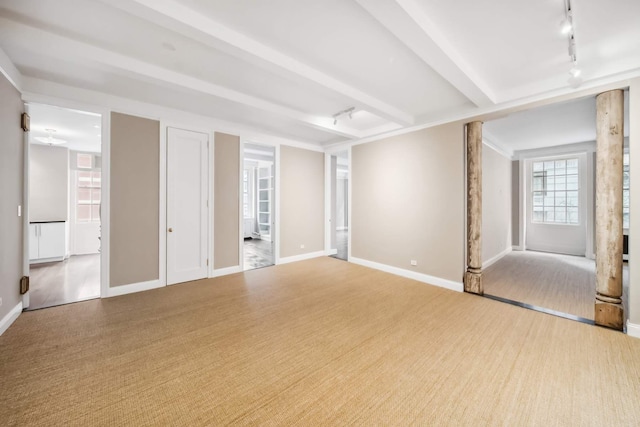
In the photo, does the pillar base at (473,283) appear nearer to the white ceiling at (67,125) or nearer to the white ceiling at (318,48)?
the white ceiling at (318,48)

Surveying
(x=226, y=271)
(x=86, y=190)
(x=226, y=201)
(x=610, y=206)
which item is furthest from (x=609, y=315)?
(x=86, y=190)

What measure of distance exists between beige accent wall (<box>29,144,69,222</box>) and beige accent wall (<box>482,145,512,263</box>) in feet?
29.2

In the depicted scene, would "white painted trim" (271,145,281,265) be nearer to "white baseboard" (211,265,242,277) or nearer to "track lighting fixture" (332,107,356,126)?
"white baseboard" (211,265,242,277)

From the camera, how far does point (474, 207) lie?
12.2ft

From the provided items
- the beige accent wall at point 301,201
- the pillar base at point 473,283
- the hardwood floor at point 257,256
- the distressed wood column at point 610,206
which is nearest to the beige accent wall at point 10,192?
the hardwood floor at point 257,256

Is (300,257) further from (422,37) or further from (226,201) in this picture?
(422,37)

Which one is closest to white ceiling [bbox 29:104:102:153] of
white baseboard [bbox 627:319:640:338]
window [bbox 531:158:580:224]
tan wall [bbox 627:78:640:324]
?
tan wall [bbox 627:78:640:324]

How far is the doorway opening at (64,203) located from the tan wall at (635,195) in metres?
6.12

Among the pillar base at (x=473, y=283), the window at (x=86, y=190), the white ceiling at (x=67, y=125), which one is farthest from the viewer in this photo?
the window at (x=86, y=190)

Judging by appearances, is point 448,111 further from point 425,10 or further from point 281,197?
point 281,197

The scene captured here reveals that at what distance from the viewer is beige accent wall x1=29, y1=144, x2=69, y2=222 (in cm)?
559

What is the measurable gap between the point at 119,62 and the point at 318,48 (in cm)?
191

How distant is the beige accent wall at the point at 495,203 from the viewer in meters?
5.23

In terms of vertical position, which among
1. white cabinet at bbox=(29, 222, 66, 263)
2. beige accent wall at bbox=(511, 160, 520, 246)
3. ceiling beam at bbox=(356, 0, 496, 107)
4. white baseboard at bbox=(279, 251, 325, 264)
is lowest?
white baseboard at bbox=(279, 251, 325, 264)
